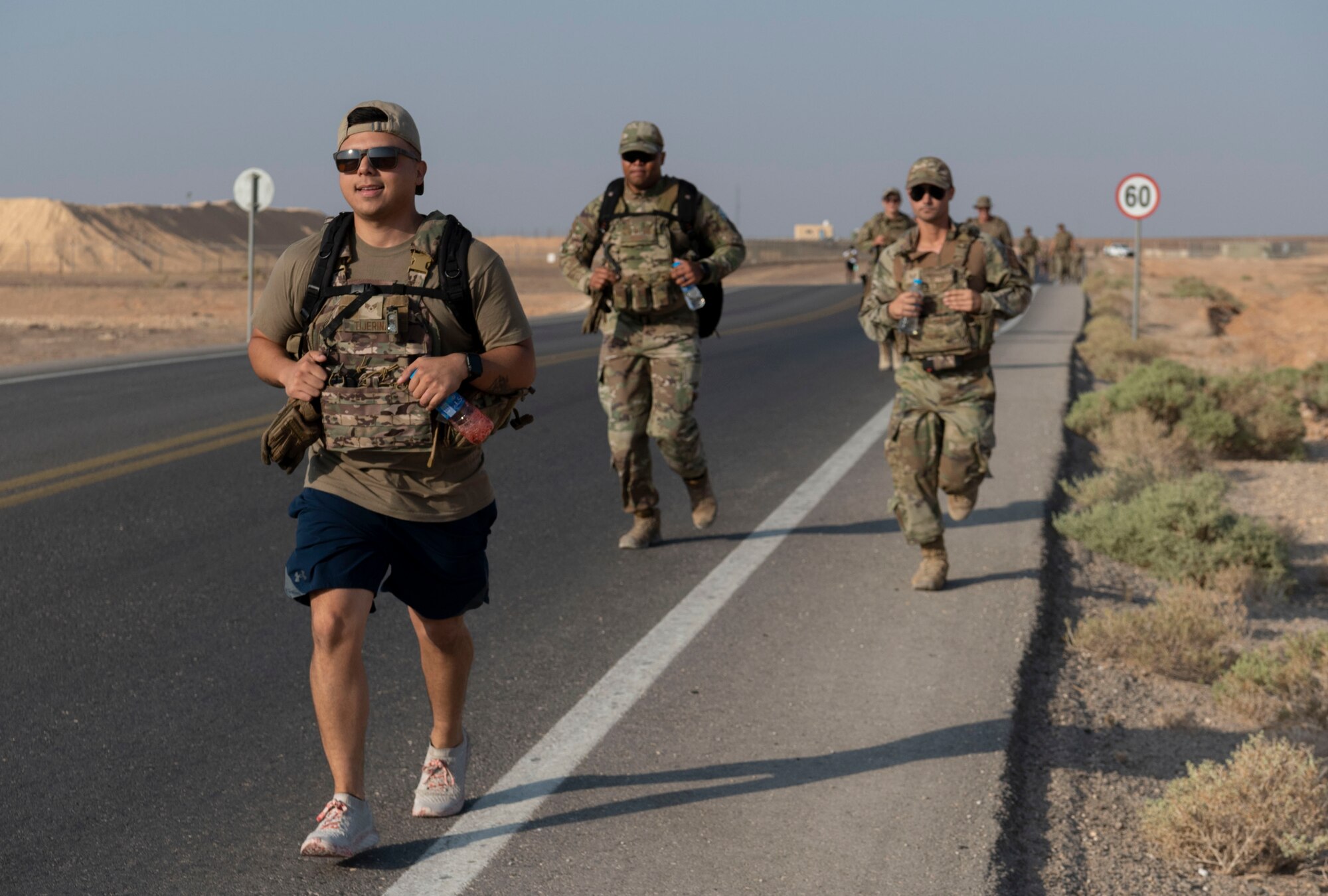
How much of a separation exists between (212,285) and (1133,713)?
183ft

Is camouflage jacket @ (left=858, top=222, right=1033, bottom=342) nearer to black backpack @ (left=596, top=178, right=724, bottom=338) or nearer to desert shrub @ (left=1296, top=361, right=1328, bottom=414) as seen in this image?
black backpack @ (left=596, top=178, right=724, bottom=338)

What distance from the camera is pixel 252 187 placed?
2148cm

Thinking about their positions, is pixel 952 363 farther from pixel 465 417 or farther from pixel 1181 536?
pixel 465 417

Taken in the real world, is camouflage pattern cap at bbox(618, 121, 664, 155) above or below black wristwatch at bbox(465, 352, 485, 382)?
above

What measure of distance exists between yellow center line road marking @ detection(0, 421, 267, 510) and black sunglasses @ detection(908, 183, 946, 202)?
16.4 ft

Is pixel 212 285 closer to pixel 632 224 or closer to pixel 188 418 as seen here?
pixel 188 418

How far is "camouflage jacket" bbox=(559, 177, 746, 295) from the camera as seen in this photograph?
263 inches

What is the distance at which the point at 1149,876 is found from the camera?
3693 mm

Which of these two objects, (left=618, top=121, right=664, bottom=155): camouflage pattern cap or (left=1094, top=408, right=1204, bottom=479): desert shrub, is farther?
(left=1094, top=408, right=1204, bottom=479): desert shrub

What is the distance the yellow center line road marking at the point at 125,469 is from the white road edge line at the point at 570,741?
3.94 m

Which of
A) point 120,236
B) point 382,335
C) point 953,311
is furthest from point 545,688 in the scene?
point 120,236

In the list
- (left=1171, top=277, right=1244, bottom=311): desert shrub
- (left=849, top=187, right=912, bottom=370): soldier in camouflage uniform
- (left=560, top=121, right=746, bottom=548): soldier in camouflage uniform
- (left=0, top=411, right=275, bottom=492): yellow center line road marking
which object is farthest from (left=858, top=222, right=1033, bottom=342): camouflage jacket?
(left=1171, top=277, right=1244, bottom=311): desert shrub

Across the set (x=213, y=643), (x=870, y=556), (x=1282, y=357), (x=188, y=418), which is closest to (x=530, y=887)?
(x=213, y=643)

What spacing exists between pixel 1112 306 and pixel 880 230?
17.6m
